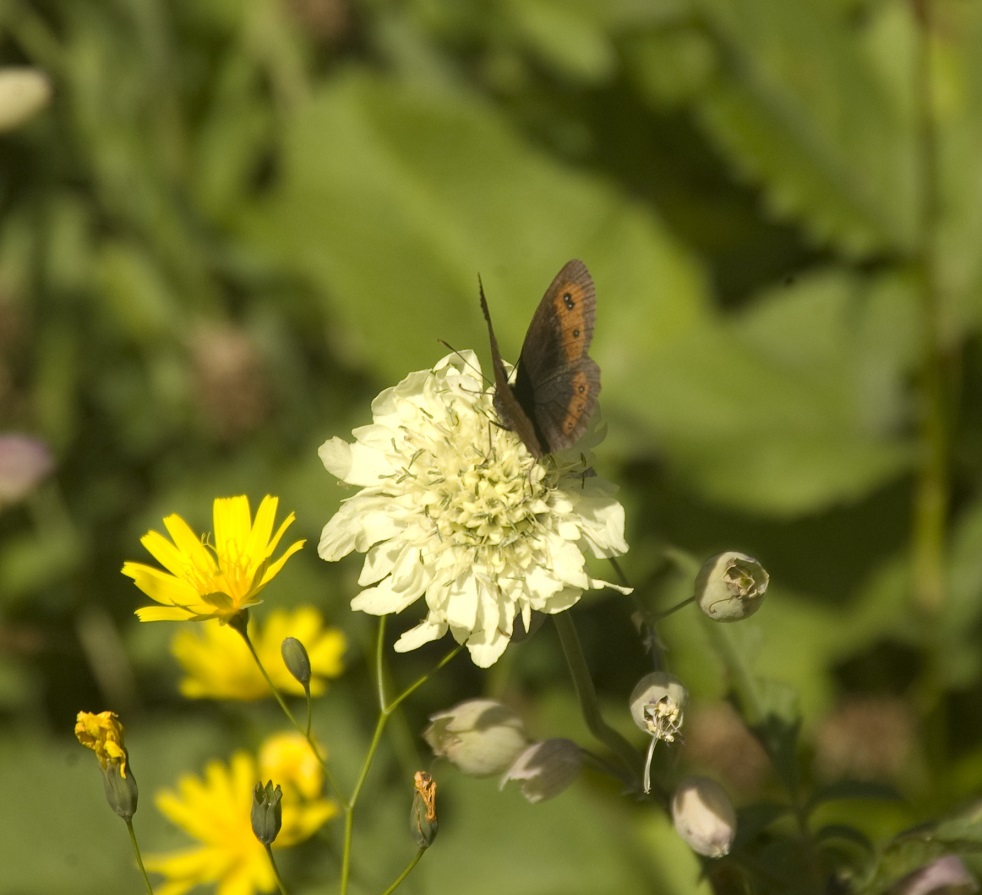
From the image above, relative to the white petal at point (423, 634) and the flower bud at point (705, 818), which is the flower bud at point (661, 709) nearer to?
the flower bud at point (705, 818)

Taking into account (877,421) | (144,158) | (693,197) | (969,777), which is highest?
(144,158)

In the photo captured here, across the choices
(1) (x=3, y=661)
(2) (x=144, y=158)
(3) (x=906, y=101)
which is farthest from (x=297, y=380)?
(3) (x=906, y=101)

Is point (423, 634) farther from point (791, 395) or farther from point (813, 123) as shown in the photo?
point (813, 123)

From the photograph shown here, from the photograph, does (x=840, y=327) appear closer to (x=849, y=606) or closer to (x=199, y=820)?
(x=849, y=606)

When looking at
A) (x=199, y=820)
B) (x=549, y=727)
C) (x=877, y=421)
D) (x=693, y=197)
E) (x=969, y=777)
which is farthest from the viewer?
(x=693, y=197)

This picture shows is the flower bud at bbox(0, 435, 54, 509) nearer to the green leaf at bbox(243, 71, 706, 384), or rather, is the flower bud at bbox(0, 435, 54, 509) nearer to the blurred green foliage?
the blurred green foliage

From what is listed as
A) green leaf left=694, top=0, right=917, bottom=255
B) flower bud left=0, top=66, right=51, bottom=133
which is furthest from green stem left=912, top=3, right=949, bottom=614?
flower bud left=0, top=66, right=51, bottom=133
